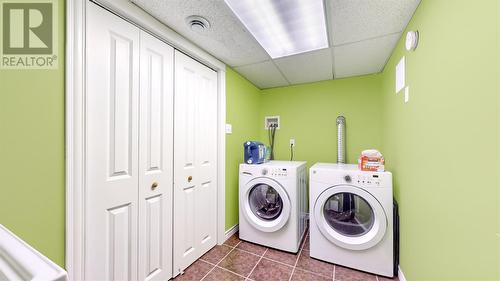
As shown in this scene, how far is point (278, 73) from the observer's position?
2406 mm

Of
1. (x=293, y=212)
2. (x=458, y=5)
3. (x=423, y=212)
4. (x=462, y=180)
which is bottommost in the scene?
(x=293, y=212)

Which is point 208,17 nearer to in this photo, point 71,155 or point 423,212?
point 71,155

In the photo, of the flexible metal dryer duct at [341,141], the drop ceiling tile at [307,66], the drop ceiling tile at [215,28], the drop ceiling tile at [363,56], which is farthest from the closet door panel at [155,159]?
the flexible metal dryer duct at [341,141]

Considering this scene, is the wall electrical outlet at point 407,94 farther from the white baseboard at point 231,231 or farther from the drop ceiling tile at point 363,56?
the white baseboard at point 231,231

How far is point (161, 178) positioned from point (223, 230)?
104cm

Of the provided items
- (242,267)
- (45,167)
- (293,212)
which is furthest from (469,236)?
(45,167)

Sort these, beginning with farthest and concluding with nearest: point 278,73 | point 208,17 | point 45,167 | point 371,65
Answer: point 278,73 < point 371,65 < point 208,17 < point 45,167

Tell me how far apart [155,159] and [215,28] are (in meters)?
1.10

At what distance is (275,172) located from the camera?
78.3 inches

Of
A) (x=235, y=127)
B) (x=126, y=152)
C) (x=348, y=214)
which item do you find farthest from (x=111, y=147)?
(x=348, y=214)

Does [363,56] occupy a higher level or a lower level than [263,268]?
higher

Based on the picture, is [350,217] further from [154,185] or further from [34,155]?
[34,155]

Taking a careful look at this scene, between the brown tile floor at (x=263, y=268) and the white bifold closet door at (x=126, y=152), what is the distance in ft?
1.11

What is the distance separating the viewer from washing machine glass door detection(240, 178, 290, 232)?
6.37ft
